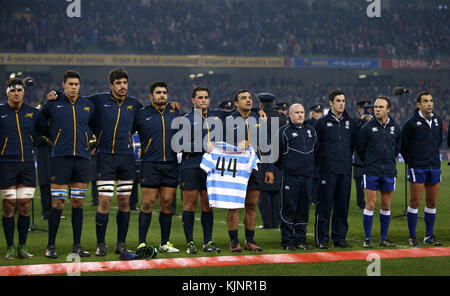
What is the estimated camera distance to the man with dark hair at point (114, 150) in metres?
8.50

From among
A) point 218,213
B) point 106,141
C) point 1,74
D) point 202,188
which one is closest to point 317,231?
point 202,188

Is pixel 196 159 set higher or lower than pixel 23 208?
higher

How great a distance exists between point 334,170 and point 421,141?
137cm

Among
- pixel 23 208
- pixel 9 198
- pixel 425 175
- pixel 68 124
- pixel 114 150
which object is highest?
pixel 68 124

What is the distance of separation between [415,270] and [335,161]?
2.38 m

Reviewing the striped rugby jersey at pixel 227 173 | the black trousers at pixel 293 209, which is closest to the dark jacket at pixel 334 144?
the black trousers at pixel 293 209

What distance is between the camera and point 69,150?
8375 mm

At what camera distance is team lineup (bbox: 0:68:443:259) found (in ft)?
27.7

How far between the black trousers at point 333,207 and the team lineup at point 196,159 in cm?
1

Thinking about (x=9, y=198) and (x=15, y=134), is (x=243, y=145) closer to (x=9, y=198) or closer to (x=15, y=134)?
(x=15, y=134)

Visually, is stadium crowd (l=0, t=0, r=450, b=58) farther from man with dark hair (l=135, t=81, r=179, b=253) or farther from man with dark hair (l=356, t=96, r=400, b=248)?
man with dark hair (l=356, t=96, r=400, b=248)

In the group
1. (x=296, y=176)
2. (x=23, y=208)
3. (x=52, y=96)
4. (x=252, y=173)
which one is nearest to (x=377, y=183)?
(x=296, y=176)

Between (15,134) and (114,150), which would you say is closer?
(15,134)

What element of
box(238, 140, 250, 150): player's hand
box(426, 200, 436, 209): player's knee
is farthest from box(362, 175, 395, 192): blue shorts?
box(238, 140, 250, 150): player's hand
